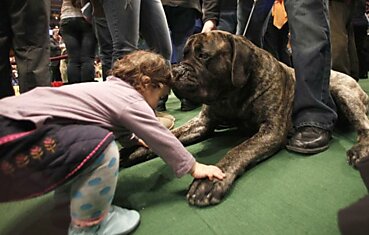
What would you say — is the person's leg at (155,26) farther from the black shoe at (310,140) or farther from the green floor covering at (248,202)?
the black shoe at (310,140)

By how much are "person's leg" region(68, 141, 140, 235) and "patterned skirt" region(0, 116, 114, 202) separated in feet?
0.11

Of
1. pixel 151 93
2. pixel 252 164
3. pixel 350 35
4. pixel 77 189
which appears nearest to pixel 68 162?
pixel 77 189

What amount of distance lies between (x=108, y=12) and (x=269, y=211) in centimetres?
159

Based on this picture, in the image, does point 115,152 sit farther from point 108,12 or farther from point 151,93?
point 108,12

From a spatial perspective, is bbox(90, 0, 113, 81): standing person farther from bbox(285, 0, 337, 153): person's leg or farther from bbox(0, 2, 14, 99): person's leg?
bbox(285, 0, 337, 153): person's leg

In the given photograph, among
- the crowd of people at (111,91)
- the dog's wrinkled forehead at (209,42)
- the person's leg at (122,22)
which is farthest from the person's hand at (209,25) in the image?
the dog's wrinkled forehead at (209,42)

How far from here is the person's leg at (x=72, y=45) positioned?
342cm

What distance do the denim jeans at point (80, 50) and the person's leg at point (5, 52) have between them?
1490mm

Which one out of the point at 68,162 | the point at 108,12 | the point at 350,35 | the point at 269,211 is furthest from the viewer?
the point at 350,35

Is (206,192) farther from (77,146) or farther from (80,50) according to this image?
(80,50)

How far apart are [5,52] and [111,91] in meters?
1.17

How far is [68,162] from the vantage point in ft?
3.38

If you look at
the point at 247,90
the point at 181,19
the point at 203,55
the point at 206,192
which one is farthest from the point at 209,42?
the point at 181,19

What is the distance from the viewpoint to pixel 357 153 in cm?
161
